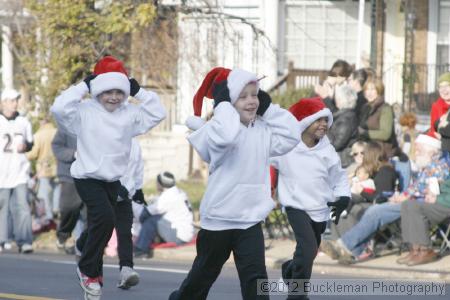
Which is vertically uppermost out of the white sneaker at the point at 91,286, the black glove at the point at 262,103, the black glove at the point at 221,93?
the black glove at the point at 221,93

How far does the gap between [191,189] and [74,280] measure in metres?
11.5

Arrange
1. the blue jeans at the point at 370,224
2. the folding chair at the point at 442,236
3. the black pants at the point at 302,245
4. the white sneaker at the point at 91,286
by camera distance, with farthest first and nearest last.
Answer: the blue jeans at the point at 370,224
the folding chair at the point at 442,236
the white sneaker at the point at 91,286
the black pants at the point at 302,245

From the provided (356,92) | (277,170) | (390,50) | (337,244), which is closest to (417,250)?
(337,244)

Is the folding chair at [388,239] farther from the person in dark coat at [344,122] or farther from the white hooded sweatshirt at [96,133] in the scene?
the white hooded sweatshirt at [96,133]

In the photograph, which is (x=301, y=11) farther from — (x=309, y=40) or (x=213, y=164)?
(x=213, y=164)

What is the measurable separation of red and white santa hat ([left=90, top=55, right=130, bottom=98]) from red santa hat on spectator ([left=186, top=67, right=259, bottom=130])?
5.21 ft

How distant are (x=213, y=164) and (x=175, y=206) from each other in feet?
25.9

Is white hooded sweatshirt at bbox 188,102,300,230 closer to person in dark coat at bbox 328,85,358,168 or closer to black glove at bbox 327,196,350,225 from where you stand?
black glove at bbox 327,196,350,225

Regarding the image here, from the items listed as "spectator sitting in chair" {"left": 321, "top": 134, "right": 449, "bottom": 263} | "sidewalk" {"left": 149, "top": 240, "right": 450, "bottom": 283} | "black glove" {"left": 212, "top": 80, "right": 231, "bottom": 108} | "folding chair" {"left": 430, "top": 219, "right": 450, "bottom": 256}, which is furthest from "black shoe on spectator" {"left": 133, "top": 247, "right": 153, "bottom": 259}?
"black glove" {"left": 212, "top": 80, "right": 231, "bottom": 108}

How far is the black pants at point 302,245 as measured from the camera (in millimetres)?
10406

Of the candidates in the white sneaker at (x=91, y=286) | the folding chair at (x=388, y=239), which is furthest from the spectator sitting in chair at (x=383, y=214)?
the white sneaker at (x=91, y=286)

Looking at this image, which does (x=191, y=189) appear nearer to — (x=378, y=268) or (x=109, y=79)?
(x=378, y=268)

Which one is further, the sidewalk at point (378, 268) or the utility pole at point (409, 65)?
the utility pole at point (409, 65)

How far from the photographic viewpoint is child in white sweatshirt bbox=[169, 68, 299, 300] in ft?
29.1
